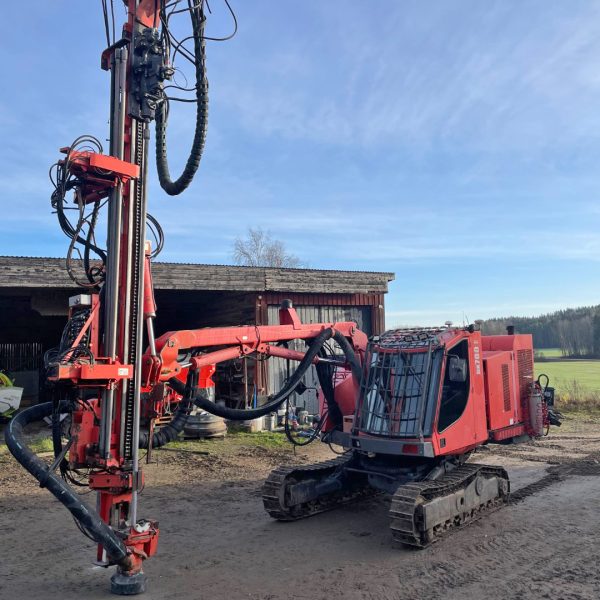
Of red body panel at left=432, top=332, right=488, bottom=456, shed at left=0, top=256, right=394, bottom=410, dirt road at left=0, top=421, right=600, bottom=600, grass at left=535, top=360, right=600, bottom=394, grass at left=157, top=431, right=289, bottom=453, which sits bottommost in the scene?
dirt road at left=0, top=421, right=600, bottom=600

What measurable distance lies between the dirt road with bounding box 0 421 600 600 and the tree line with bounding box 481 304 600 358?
42.6 meters

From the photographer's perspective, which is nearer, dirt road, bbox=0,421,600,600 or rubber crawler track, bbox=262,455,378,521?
dirt road, bbox=0,421,600,600

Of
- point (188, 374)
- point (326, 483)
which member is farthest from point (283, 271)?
point (188, 374)

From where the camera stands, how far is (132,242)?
5.97m

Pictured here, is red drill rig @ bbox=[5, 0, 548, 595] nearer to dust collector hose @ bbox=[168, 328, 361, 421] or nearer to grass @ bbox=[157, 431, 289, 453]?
dust collector hose @ bbox=[168, 328, 361, 421]

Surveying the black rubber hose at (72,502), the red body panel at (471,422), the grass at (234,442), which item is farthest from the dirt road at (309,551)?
the grass at (234,442)

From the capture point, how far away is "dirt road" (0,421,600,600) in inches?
235

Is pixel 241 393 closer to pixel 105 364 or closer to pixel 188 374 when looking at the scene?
pixel 188 374

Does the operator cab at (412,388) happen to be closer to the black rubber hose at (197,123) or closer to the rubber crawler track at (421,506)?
the rubber crawler track at (421,506)

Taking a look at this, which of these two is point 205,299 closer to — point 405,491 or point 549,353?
point 405,491

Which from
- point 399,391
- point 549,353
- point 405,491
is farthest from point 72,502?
point 549,353

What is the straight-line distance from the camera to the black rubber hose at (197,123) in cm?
641

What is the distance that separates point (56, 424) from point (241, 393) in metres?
11.7

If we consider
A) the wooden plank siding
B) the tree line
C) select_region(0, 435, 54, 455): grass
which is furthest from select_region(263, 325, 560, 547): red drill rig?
the tree line
